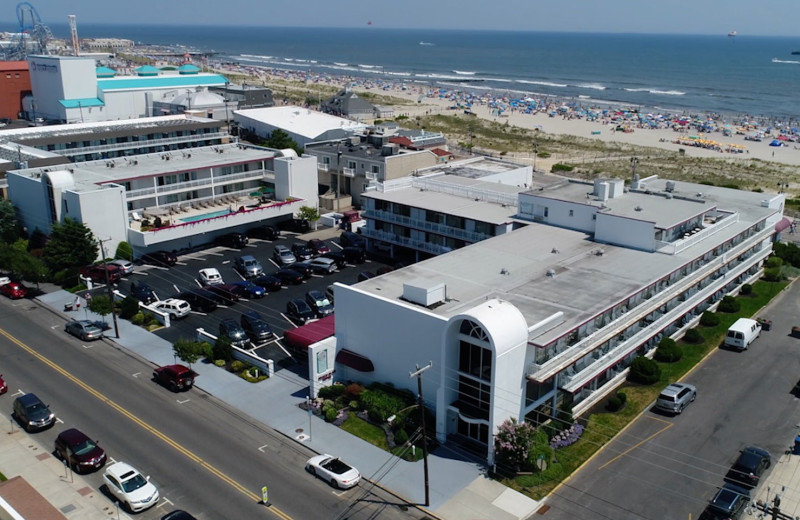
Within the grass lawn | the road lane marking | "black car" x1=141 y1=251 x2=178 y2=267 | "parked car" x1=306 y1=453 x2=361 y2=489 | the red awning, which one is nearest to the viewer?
the road lane marking

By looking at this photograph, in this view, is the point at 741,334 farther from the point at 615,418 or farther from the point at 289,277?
the point at 289,277

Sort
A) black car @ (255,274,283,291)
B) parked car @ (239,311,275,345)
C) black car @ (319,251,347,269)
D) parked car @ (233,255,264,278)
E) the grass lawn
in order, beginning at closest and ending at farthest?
the grass lawn
parked car @ (239,311,275,345)
black car @ (255,274,283,291)
parked car @ (233,255,264,278)
black car @ (319,251,347,269)

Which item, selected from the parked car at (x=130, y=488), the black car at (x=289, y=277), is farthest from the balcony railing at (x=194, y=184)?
the parked car at (x=130, y=488)

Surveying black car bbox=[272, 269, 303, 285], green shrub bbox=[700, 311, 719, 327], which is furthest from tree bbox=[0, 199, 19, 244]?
green shrub bbox=[700, 311, 719, 327]

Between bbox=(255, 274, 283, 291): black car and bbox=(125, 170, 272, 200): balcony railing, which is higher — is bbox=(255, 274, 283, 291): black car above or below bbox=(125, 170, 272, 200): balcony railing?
below

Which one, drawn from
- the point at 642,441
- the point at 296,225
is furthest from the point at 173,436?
the point at 296,225

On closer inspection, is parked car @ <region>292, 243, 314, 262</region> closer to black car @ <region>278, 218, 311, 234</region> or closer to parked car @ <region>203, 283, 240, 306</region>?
black car @ <region>278, 218, 311, 234</region>

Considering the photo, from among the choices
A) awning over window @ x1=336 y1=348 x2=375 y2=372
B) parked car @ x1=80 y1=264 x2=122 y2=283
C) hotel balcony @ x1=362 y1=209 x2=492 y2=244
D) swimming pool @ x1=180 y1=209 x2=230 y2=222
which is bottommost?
parked car @ x1=80 y1=264 x2=122 y2=283

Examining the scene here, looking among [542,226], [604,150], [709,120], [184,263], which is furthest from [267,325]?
[709,120]
